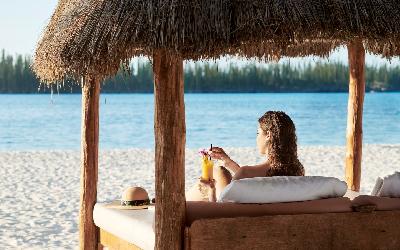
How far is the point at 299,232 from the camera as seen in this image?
4141mm

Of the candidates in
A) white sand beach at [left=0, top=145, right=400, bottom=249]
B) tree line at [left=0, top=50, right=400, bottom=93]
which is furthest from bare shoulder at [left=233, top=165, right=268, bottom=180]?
tree line at [left=0, top=50, right=400, bottom=93]

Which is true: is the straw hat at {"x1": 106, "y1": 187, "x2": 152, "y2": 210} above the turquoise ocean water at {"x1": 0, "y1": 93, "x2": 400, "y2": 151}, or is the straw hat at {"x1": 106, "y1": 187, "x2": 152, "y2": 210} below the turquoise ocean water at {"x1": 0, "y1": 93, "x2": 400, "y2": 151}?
above

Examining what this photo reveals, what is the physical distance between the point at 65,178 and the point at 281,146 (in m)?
8.70

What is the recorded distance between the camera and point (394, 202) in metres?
4.38

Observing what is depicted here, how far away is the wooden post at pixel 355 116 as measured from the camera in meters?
6.77

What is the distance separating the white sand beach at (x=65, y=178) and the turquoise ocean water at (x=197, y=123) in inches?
246

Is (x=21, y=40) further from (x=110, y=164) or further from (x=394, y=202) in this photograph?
(x=394, y=202)

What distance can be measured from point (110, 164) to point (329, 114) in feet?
81.8

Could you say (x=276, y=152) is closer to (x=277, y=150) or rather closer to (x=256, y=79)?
(x=277, y=150)

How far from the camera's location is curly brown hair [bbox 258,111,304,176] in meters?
4.66

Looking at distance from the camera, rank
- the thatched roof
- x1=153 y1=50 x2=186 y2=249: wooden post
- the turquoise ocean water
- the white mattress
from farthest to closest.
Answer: the turquoise ocean water → the white mattress → x1=153 y1=50 x2=186 y2=249: wooden post → the thatched roof

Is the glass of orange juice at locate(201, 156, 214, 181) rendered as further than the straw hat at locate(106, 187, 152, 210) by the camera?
No

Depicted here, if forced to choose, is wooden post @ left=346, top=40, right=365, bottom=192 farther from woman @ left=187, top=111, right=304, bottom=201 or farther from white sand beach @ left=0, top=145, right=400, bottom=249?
white sand beach @ left=0, top=145, right=400, bottom=249

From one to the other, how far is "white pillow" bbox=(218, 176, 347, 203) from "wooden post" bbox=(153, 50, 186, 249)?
248 millimetres
